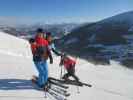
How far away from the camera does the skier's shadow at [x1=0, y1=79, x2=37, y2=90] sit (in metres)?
12.5

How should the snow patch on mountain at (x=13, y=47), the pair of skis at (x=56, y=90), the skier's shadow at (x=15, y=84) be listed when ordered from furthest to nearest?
the snow patch on mountain at (x=13, y=47), the skier's shadow at (x=15, y=84), the pair of skis at (x=56, y=90)

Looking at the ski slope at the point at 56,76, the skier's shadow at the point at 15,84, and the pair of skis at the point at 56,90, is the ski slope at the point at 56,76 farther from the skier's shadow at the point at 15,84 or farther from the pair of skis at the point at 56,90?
the pair of skis at the point at 56,90

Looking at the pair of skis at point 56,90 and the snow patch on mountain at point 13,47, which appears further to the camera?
the snow patch on mountain at point 13,47

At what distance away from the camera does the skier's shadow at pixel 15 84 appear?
41.1 feet

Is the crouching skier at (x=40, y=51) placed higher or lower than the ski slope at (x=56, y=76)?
higher

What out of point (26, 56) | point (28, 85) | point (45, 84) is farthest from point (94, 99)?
point (26, 56)

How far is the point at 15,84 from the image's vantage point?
43.0 ft

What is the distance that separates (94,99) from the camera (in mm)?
11875

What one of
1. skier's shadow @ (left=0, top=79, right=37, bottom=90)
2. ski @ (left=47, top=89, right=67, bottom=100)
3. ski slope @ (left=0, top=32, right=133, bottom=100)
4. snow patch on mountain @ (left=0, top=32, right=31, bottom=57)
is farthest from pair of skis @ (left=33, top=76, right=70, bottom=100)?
snow patch on mountain @ (left=0, top=32, right=31, bottom=57)

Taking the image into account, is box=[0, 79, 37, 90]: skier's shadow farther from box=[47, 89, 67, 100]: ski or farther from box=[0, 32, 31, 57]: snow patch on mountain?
box=[0, 32, 31, 57]: snow patch on mountain

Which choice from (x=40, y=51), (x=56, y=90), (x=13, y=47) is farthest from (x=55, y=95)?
(x=13, y=47)

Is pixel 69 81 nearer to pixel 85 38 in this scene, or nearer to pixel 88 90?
pixel 88 90

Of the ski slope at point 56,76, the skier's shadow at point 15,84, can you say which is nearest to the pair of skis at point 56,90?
the ski slope at point 56,76

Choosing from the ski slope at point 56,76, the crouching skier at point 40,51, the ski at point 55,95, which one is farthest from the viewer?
the ski slope at point 56,76
